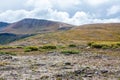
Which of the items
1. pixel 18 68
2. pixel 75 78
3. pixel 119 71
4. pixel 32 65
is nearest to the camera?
pixel 75 78

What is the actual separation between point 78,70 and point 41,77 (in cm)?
615

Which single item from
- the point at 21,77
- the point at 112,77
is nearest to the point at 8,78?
the point at 21,77

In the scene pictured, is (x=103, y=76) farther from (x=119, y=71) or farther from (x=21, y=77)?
(x=21, y=77)

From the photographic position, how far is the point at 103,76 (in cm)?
4109

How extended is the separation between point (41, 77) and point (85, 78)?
17.7 ft

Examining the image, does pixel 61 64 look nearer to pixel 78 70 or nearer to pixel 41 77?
pixel 78 70

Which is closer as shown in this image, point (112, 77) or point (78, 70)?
point (112, 77)

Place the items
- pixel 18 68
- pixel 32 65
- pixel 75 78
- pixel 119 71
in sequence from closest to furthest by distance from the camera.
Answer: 1. pixel 75 78
2. pixel 119 71
3. pixel 18 68
4. pixel 32 65

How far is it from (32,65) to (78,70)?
35.4 ft

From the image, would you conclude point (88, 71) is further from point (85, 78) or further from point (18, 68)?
point (18, 68)

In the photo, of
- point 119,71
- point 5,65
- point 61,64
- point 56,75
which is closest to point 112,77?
point 119,71

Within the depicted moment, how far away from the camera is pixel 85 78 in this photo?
39969mm

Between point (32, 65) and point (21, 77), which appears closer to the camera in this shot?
point (21, 77)

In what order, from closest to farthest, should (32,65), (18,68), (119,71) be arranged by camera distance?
(119,71) → (18,68) → (32,65)
